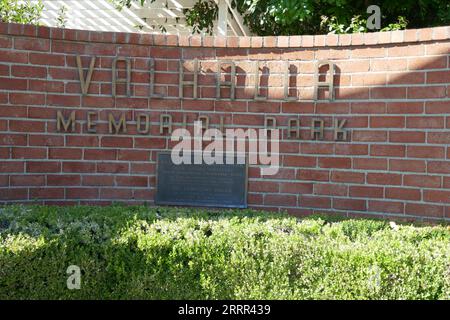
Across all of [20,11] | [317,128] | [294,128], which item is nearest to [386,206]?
[317,128]

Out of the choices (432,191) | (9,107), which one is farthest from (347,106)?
(9,107)

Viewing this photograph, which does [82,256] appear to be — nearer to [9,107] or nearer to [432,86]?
[9,107]

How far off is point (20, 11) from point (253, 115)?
178 inches

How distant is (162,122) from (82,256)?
7.13ft

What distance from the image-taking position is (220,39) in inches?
211

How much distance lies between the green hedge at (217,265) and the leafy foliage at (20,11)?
4927 millimetres

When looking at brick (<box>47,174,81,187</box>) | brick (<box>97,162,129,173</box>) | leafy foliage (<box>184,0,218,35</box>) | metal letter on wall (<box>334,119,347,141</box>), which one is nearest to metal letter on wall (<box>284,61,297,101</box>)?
metal letter on wall (<box>334,119,347,141</box>)

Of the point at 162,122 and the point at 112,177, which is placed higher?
the point at 162,122

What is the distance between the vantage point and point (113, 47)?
5.35m

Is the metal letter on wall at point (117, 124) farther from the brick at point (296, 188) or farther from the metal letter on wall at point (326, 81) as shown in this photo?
the metal letter on wall at point (326, 81)

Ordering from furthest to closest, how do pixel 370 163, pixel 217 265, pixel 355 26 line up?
pixel 355 26 < pixel 370 163 < pixel 217 265

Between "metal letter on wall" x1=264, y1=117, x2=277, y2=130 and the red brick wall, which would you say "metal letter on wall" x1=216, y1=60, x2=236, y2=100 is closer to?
the red brick wall

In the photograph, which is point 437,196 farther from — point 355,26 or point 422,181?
point 355,26

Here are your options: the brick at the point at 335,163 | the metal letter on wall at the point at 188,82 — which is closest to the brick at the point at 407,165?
the brick at the point at 335,163
